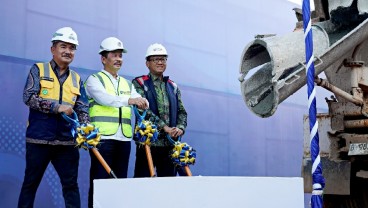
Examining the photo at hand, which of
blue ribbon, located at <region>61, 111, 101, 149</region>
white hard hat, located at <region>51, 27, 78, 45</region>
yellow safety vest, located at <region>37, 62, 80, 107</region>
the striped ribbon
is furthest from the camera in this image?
white hard hat, located at <region>51, 27, 78, 45</region>

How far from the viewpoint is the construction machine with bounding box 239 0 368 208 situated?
3.52 m

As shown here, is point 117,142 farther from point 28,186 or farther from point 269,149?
point 269,149

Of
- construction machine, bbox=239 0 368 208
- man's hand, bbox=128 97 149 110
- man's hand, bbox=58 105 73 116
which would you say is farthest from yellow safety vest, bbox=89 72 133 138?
construction machine, bbox=239 0 368 208

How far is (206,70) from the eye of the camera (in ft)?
18.6

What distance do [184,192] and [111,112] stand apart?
2350 mm

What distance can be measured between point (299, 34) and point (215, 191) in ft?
7.36

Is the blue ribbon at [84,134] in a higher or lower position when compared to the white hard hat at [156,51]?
lower

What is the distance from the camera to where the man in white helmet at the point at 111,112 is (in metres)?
4.01

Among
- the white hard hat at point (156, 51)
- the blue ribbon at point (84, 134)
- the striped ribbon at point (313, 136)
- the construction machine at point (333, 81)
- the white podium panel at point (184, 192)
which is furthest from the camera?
the white hard hat at point (156, 51)

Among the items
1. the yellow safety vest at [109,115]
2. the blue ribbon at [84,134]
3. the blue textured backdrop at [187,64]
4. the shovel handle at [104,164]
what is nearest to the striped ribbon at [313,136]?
the shovel handle at [104,164]

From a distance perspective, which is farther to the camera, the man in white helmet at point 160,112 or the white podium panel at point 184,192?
the man in white helmet at point 160,112

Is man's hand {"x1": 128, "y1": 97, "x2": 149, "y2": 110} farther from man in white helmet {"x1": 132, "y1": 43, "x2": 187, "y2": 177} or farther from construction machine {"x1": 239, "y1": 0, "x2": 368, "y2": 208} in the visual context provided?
construction machine {"x1": 239, "y1": 0, "x2": 368, "y2": 208}

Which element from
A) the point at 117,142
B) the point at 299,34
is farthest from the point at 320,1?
the point at 117,142

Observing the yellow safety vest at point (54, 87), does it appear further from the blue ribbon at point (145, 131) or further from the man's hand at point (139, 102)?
the blue ribbon at point (145, 131)
